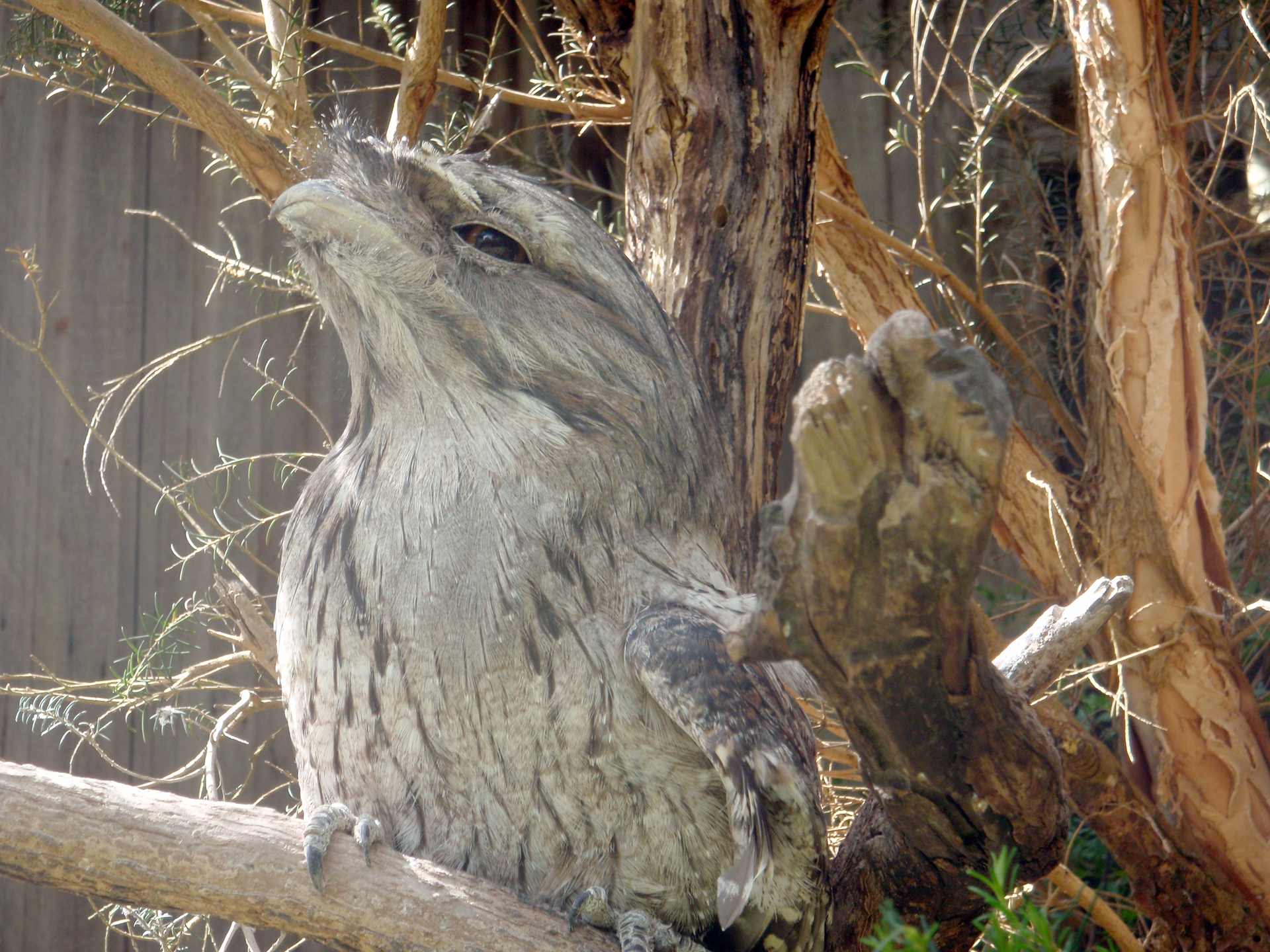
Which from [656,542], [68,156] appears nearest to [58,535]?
[68,156]

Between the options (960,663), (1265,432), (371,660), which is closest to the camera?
(960,663)

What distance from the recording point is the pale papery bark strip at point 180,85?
1.95 metres

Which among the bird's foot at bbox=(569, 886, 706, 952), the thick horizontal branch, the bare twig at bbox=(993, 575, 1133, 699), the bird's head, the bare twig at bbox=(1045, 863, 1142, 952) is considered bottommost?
the bare twig at bbox=(1045, 863, 1142, 952)

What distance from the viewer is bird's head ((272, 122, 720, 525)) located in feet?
4.97

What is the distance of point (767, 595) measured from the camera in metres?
0.92

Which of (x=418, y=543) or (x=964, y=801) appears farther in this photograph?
(x=418, y=543)

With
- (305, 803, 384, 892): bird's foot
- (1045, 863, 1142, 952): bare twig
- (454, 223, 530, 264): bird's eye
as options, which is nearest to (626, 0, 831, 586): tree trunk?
(454, 223, 530, 264): bird's eye

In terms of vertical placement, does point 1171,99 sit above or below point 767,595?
above

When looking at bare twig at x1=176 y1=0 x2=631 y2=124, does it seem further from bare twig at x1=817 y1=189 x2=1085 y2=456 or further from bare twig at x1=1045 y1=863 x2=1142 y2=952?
bare twig at x1=1045 y1=863 x2=1142 y2=952

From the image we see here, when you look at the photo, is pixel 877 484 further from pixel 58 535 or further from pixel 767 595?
pixel 58 535

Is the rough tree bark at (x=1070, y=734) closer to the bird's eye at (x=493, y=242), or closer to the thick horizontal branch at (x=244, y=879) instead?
the bird's eye at (x=493, y=242)

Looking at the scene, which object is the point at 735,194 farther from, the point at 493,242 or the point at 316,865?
the point at 316,865

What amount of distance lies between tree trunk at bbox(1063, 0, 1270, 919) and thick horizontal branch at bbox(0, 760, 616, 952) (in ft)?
5.46

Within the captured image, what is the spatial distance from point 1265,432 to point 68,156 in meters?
4.13
